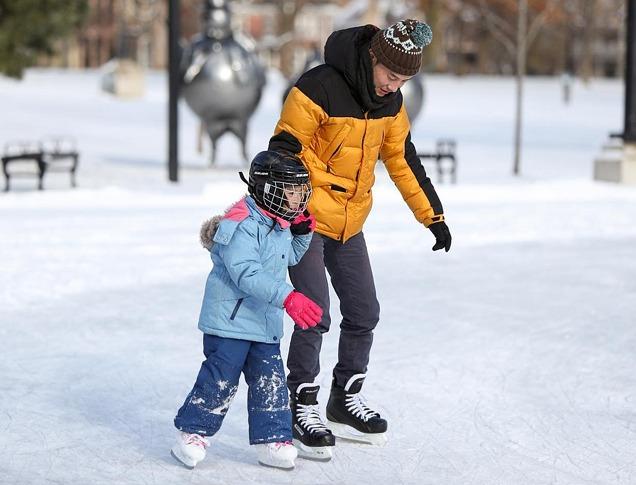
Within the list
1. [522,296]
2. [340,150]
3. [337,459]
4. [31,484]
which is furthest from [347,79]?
[522,296]

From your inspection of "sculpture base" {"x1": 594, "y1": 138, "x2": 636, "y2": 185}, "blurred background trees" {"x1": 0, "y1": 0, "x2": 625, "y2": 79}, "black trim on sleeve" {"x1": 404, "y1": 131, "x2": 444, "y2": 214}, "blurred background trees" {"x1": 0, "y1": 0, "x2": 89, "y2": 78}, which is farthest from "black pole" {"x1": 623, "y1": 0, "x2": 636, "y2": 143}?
"blurred background trees" {"x1": 0, "y1": 0, "x2": 625, "y2": 79}

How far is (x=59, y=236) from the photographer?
10734mm

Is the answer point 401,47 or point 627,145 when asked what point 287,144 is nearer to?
point 401,47

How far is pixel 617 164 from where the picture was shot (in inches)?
630

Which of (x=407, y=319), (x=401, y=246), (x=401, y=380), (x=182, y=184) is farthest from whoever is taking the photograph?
(x=182, y=184)

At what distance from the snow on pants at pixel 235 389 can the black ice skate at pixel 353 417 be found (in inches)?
18.6

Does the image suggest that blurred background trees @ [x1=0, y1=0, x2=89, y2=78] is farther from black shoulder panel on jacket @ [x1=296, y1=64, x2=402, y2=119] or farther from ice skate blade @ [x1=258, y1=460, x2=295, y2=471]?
ice skate blade @ [x1=258, y1=460, x2=295, y2=471]

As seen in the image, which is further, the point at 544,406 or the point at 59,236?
the point at 59,236

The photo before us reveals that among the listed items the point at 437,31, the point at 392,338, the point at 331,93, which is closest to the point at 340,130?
the point at 331,93

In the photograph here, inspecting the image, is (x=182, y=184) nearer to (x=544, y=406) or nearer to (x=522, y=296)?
(x=522, y=296)

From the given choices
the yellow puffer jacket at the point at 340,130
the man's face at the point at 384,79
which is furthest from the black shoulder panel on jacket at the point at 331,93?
the man's face at the point at 384,79

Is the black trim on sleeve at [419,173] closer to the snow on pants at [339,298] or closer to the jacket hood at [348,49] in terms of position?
the snow on pants at [339,298]

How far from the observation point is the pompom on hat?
178 inches

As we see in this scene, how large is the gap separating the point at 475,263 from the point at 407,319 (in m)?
2.31
